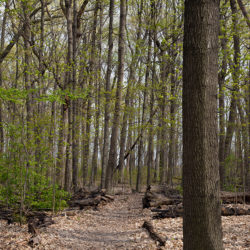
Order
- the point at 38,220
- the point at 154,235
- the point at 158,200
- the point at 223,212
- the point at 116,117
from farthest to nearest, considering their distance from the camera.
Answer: the point at 116,117
the point at 158,200
the point at 223,212
the point at 38,220
the point at 154,235

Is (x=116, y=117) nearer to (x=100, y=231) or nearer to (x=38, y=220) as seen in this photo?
(x=100, y=231)

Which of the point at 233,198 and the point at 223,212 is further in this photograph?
the point at 233,198

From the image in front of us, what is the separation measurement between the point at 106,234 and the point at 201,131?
440 centimetres

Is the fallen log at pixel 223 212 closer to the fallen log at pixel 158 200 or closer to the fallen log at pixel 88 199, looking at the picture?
the fallen log at pixel 158 200

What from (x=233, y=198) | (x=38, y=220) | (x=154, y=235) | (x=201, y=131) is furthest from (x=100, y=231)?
(x=201, y=131)

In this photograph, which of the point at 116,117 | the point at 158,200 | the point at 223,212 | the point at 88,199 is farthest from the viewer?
the point at 116,117

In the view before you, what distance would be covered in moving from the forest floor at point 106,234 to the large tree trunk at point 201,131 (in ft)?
6.96

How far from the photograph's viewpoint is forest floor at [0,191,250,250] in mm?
4898

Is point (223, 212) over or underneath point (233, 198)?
underneath

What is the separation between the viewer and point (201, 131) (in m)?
2.80

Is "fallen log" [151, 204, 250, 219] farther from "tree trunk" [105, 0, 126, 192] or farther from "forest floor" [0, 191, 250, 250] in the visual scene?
"tree trunk" [105, 0, 126, 192]

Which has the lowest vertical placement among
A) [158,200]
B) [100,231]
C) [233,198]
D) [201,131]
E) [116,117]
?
[100,231]

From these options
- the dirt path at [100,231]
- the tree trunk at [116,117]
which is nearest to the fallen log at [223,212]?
the dirt path at [100,231]

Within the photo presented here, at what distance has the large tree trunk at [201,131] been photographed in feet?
9.05
